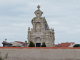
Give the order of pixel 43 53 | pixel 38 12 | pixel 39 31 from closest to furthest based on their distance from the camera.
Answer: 1. pixel 43 53
2. pixel 38 12
3. pixel 39 31

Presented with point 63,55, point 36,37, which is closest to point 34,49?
point 63,55

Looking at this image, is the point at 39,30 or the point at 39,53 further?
the point at 39,30

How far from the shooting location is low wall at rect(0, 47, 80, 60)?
86.7ft

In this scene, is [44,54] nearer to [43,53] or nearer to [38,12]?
[43,53]

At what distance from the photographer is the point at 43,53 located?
87.4 feet

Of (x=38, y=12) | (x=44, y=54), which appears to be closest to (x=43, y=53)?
(x=44, y=54)

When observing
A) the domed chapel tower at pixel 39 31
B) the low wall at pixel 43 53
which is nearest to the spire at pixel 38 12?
the domed chapel tower at pixel 39 31

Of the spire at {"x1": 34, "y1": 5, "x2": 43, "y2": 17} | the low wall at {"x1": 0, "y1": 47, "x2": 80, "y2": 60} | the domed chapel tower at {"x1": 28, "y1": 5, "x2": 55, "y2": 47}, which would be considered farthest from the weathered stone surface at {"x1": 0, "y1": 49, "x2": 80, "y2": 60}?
the spire at {"x1": 34, "y1": 5, "x2": 43, "y2": 17}

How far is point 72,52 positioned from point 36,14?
2047 centimetres

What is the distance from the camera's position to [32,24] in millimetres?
45438

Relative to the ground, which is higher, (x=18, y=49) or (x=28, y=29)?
(x=28, y=29)

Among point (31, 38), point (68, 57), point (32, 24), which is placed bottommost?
point (68, 57)

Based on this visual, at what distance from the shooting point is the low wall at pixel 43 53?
1040 inches

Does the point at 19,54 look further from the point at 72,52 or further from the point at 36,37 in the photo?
the point at 36,37
